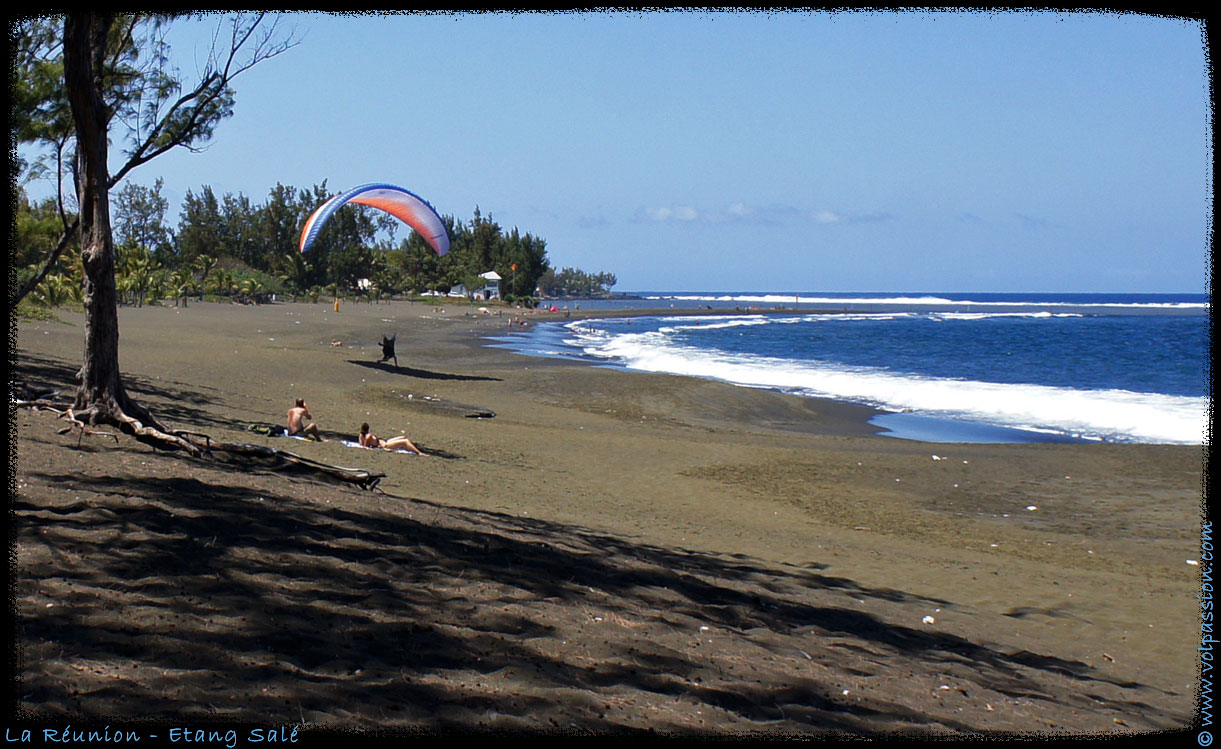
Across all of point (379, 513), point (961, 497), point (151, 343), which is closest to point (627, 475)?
point (961, 497)

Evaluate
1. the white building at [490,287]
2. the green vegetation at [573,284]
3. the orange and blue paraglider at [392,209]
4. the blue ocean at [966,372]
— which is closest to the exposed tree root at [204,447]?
the blue ocean at [966,372]

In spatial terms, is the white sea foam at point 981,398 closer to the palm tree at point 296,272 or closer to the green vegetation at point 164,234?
the green vegetation at point 164,234

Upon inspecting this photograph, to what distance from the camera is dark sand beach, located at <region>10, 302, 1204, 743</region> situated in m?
3.49

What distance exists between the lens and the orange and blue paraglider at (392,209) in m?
24.8

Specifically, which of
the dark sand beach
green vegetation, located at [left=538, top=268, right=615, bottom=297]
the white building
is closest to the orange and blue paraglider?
the dark sand beach

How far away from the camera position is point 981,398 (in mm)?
23484

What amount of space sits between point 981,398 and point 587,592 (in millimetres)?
20922

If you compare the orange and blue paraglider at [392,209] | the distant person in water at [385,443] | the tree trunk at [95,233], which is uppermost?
the orange and blue paraglider at [392,209]

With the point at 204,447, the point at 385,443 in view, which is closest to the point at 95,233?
the point at 204,447

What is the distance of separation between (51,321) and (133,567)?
980 inches

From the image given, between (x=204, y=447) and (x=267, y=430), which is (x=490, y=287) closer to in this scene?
(x=267, y=430)

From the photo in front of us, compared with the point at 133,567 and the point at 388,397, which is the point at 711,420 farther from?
the point at 133,567
